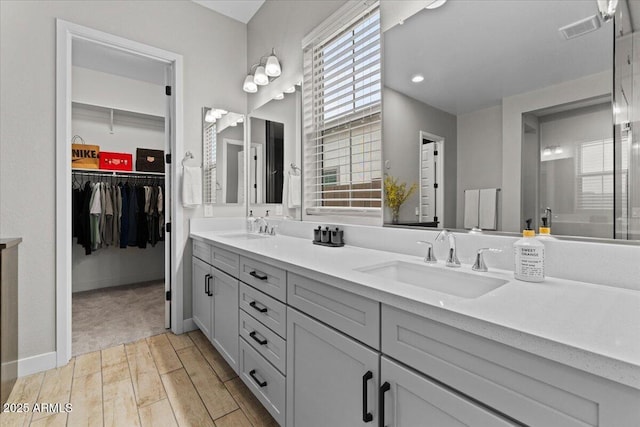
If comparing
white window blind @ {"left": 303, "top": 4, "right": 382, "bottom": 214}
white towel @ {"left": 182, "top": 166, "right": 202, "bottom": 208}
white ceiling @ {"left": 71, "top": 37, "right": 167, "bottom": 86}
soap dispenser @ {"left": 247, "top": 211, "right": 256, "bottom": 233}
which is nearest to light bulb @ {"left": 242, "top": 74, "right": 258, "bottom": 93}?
white window blind @ {"left": 303, "top": 4, "right": 382, "bottom": 214}

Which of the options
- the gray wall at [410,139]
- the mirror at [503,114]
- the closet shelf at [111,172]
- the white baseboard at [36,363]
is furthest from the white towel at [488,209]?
the closet shelf at [111,172]

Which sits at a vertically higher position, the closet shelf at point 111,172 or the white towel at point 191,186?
the closet shelf at point 111,172

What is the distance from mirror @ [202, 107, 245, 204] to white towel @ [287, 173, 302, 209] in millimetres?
733

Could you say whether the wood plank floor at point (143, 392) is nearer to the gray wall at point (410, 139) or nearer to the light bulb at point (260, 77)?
the gray wall at point (410, 139)

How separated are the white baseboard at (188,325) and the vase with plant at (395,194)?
2.02 meters

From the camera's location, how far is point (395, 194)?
1588 millimetres

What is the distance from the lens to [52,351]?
79.8 inches

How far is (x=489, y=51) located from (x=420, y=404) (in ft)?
4.15

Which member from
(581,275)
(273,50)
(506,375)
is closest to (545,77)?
(581,275)

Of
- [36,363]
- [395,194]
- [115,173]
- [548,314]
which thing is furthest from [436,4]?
[115,173]

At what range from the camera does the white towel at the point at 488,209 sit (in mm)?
1191

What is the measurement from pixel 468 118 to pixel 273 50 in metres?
1.93

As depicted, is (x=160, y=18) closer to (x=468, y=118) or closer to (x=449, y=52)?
(x=449, y=52)

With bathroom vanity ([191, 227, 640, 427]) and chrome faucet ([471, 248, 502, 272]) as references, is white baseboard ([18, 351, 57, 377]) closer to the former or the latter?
bathroom vanity ([191, 227, 640, 427])
